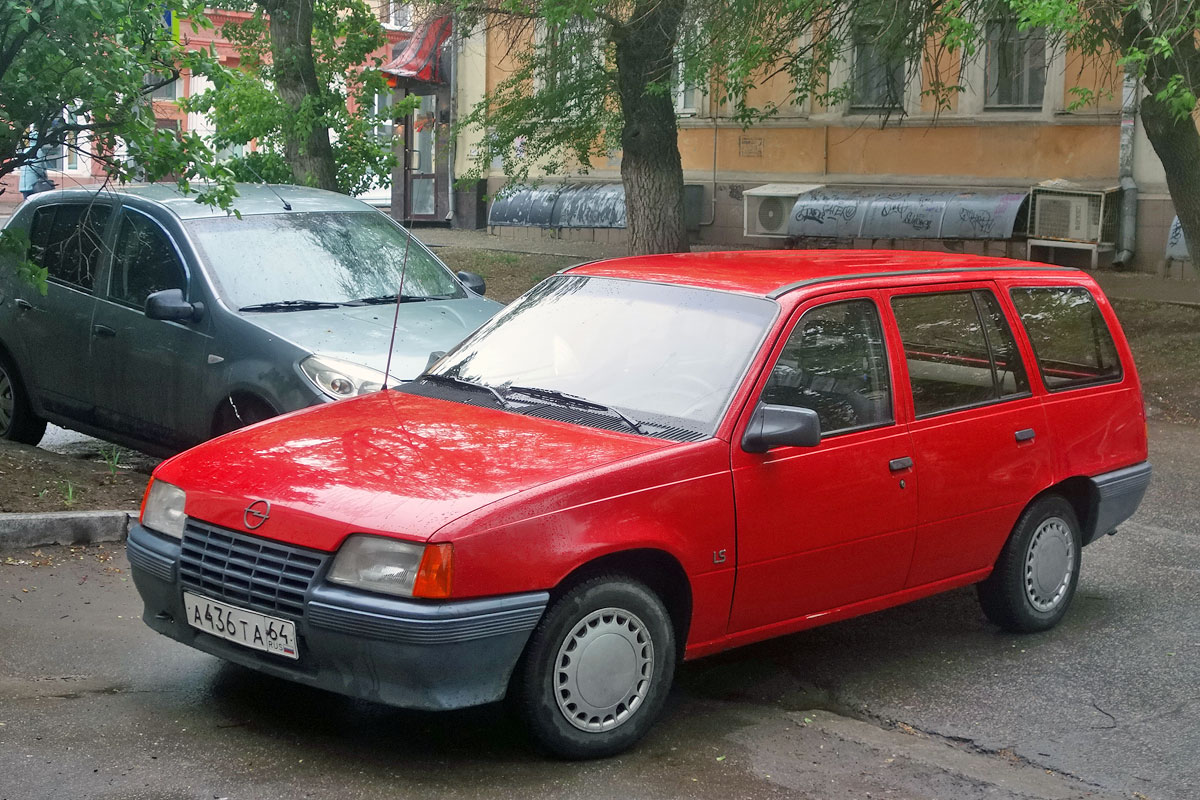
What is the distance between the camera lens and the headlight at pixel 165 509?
4711 millimetres

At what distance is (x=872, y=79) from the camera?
73.6 ft

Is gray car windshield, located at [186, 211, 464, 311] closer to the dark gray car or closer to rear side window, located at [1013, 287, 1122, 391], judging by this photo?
the dark gray car

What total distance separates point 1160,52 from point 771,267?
5.58 m

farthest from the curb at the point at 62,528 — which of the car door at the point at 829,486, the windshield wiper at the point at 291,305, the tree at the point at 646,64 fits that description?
the tree at the point at 646,64

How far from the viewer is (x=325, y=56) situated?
54.2 feet

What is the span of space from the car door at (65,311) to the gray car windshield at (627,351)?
3.67 metres

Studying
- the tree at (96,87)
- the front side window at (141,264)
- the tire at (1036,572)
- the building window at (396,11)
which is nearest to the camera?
the tire at (1036,572)

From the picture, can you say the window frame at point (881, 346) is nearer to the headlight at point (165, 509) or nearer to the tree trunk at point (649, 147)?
the headlight at point (165, 509)

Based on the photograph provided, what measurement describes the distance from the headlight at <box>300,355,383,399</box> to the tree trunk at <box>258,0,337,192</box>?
26.6ft

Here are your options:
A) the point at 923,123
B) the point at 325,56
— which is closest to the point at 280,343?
the point at 325,56

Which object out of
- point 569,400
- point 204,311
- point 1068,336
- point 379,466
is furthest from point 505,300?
point 379,466

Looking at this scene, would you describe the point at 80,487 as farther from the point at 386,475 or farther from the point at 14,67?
the point at 386,475

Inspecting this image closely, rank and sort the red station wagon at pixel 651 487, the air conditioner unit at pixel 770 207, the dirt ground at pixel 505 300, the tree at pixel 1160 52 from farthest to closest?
1. the air conditioner unit at pixel 770 207
2. the tree at pixel 1160 52
3. the dirt ground at pixel 505 300
4. the red station wagon at pixel 651 487

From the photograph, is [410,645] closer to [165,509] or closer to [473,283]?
[165,509]
